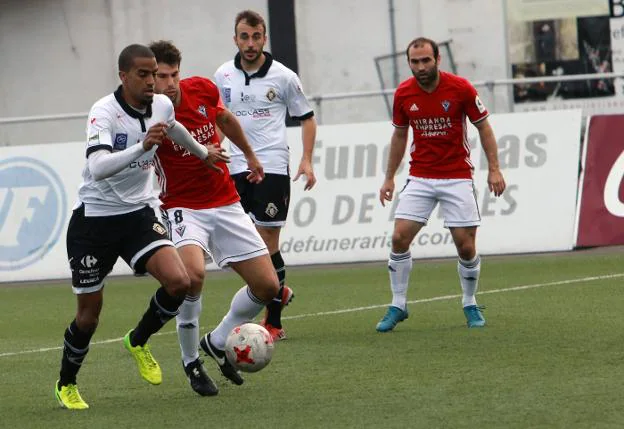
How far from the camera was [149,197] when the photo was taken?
→ 841cm

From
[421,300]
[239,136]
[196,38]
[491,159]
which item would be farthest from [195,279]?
[196,38]

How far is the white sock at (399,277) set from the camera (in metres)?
11.4

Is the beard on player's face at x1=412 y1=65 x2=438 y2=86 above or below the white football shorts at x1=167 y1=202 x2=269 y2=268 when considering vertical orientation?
above

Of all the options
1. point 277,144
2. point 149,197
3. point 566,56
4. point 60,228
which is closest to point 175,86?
point 149,197

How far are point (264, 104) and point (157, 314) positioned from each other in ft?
10.6

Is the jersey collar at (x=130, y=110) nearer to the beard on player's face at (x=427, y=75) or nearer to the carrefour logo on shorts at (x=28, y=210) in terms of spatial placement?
the beard on player's face at (x=427, y=75)

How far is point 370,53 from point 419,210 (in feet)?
47.0

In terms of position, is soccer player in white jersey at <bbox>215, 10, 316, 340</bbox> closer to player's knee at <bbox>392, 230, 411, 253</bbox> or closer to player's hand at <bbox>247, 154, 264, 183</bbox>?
player's knee at <bbox>392, 230, 411, 253</bbox>

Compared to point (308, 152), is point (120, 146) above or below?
above

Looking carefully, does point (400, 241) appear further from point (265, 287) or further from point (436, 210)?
point (436, 210)

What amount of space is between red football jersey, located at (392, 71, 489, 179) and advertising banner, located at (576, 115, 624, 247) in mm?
5610

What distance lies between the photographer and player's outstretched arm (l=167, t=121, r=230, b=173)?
827cm

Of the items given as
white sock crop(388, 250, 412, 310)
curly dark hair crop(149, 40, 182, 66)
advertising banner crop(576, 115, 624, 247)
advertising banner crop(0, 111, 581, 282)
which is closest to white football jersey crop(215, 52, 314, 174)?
white sock crop(388, 250, 412, 310)

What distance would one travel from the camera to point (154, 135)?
766 cm
